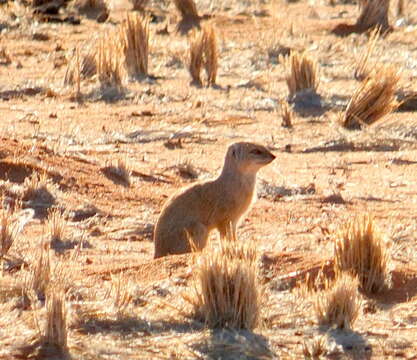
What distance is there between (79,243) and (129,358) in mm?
3201

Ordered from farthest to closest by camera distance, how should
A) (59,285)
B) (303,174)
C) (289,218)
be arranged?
(303,174) → (289,218) → (59,285)

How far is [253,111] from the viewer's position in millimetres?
15008

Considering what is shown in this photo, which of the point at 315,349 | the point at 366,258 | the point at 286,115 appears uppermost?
the point at 366,258

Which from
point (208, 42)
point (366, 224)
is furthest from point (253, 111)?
point (366, 224)

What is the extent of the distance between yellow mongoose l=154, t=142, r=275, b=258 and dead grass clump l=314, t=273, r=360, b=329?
1962 millimetres

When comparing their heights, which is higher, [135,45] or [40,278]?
[40,278]

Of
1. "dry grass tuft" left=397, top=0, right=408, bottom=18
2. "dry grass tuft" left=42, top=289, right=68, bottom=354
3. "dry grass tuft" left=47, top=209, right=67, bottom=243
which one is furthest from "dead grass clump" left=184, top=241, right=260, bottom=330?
"dry grass tuft" left=397, top=0, right=408, bottom=18

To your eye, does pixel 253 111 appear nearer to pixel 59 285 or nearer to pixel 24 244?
pixel 24 244

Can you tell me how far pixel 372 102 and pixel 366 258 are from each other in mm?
6638

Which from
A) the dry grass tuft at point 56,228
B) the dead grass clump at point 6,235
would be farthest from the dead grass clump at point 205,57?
the dead grass clump at point 6,235

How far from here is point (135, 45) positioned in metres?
16.8

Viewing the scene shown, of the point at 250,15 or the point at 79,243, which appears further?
the point at 250,15

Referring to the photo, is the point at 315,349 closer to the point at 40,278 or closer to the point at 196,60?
the point at 40,278

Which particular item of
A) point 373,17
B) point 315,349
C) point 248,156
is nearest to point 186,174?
point 248,156
